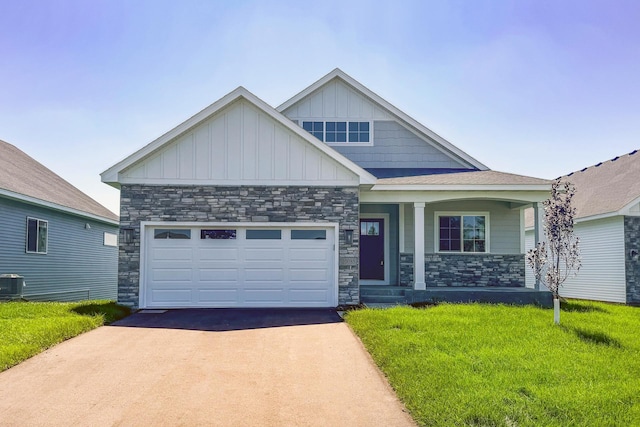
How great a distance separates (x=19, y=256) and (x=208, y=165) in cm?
660

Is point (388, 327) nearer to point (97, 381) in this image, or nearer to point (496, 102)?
point (97, 381)

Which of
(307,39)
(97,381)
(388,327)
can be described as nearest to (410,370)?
(388,327)

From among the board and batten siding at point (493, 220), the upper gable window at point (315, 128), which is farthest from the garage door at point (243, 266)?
the upper gable window at point (315, 128)

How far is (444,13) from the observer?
11.2 meters

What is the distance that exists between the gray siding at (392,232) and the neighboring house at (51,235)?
30.9 ft

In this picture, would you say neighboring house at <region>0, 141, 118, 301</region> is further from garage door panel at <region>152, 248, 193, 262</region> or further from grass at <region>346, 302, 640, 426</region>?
grass at <region>346, 302, 640, 426</region>

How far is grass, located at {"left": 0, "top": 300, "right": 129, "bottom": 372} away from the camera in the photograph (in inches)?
311

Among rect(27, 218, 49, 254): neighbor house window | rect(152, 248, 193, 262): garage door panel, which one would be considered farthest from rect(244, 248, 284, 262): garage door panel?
rect(27, 218, 49, 254): neighbor house window

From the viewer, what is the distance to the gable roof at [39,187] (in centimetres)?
1498

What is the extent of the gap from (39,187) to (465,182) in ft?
41.7

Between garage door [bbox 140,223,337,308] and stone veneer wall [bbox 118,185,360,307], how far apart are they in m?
0.28

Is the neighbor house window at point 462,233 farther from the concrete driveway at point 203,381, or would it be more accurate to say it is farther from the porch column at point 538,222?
the concrete driveway at point 203,381

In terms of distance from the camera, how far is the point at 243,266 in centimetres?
1308

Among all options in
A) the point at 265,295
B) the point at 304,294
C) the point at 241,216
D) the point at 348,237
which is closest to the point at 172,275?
the point at 241,216
